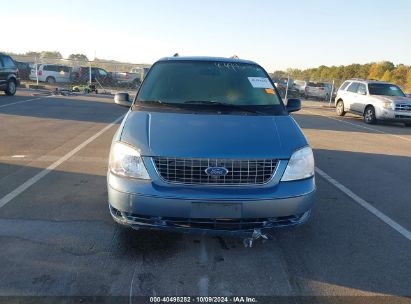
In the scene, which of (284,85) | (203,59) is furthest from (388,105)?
(284,85)

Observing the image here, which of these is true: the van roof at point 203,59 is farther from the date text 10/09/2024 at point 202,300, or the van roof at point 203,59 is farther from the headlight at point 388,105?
the headlight at point 388,105

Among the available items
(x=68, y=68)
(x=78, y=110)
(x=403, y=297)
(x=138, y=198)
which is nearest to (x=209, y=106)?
(x=138, y=198)

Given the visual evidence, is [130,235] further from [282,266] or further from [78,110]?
[78,110]

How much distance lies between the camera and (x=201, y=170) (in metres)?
3.34

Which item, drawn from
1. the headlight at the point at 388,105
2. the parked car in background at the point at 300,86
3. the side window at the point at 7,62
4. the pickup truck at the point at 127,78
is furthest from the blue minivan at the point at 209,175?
the parked car in background at the point at 300,86

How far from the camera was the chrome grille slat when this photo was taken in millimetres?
3332

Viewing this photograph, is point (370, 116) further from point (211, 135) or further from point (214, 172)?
point (214, 172)

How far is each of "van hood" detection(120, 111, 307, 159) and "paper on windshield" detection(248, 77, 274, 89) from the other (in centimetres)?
87

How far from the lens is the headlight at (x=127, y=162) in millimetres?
3396

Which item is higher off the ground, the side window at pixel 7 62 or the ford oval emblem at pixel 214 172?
the side window at pixel 7 62

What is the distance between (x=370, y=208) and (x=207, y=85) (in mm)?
2632

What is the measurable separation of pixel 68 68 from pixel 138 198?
30270 millimetres

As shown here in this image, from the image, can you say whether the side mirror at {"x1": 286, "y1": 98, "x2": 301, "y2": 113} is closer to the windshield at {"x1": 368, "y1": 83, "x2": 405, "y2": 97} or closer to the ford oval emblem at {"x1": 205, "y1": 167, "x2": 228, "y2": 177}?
the ford oval emblem at {"x1": 205, "y1": 167, "x2": 228, "y2": 177}

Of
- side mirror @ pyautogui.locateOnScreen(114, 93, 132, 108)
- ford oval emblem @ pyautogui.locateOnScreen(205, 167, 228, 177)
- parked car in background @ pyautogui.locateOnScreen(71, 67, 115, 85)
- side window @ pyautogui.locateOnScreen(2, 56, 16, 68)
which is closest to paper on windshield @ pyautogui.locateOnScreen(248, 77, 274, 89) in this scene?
side mirror @ pyautogui.locateOnScreen(114, 93, 132, 108)
